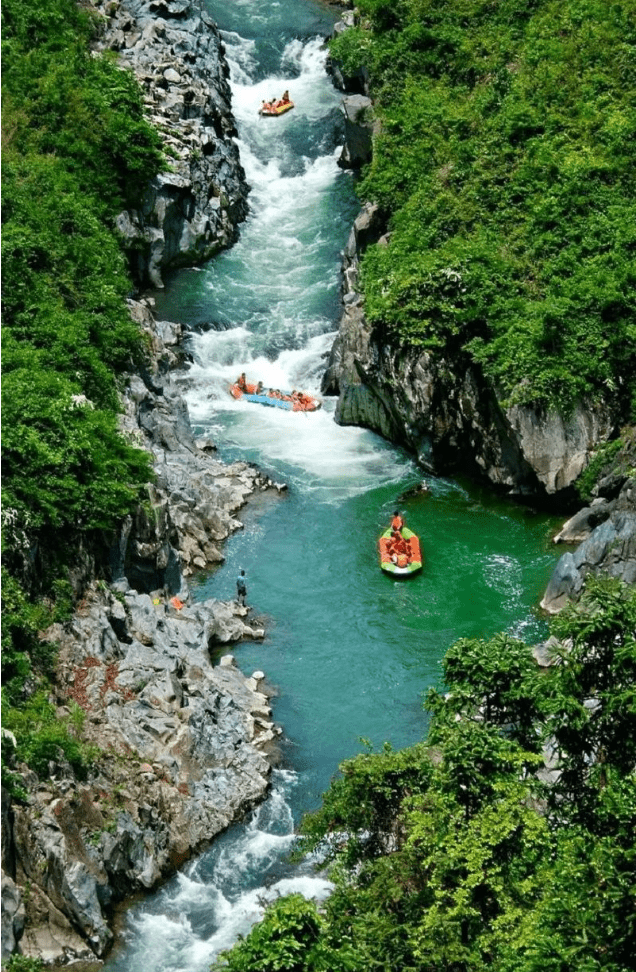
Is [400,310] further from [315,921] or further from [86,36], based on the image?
[315,921]

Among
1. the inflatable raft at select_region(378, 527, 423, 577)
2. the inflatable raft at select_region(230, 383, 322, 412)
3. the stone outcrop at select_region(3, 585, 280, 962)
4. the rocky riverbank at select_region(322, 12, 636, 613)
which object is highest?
the rocky riverbank at select_region(322, 12, 636, 613)

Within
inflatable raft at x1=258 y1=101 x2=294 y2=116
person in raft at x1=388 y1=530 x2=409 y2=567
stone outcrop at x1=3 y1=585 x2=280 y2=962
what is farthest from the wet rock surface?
inflatable raft at x1=258 y1=101 x2=294 y2=116

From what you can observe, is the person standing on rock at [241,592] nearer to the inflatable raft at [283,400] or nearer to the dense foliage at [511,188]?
the dense foliage at [511,188]

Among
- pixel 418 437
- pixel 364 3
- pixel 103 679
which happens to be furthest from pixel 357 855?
pixel 364 3

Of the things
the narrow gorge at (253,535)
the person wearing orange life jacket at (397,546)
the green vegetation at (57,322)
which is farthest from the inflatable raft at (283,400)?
the person wearing orange life jacket at (397,546)

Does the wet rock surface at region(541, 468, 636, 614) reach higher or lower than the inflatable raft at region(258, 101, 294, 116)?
lower

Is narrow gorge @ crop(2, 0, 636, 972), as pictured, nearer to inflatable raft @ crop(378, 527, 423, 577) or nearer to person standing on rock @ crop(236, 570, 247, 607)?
person standing on rock @ crop(236, 570, 247, 607)
